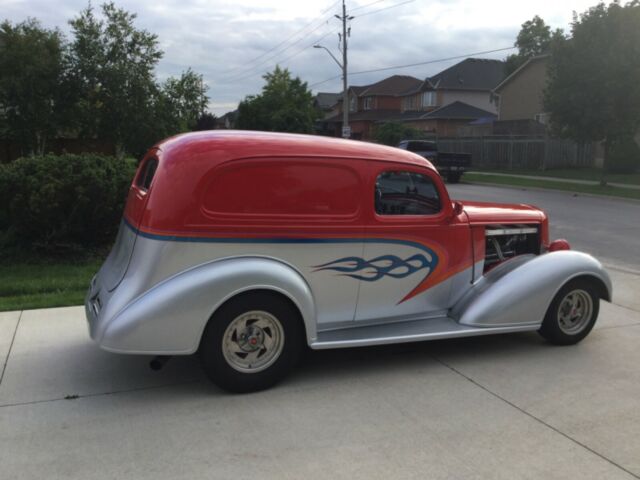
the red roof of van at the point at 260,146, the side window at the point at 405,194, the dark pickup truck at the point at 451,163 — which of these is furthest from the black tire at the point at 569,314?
the dark pickup truck at the point at 451,163

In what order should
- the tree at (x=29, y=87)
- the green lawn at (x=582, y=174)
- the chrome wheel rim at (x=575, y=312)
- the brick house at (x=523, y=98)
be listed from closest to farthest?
the chrome wheel rim at (x=575, y=312), the tree at (x=29, y=87), the green lawn at (x=582, y=174), the brick house at (x=523, y=98)

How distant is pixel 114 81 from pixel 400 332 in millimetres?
13291

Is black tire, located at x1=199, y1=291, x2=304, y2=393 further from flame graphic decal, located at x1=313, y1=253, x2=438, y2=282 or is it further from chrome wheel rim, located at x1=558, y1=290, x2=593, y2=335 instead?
chrome wheel rim, located at x1=558, y1=290, x2=593, y2=335

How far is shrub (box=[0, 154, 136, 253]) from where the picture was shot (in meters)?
7.68

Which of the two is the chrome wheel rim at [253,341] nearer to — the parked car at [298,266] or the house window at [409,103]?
the parked car at [298,266]

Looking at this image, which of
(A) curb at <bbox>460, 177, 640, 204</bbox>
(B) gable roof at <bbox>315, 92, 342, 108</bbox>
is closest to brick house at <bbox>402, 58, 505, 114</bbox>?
(B) gable roof at <bbox>315, 92, 342, 108</bbox>

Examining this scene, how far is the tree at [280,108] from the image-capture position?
54.0 metres

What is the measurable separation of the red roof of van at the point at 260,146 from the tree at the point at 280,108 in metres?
47.8

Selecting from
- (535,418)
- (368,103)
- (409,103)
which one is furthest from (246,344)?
(368,103)

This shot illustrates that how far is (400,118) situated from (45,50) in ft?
162

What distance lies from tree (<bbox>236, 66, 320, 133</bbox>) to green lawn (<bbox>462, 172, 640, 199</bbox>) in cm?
2676

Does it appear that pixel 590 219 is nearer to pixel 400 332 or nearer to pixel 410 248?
pixel 410 248

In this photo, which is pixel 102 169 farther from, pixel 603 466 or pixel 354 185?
pixel 603 466

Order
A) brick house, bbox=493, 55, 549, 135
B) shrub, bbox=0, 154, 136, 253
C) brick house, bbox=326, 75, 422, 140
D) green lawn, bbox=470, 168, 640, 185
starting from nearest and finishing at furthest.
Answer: shrub, bbox=0, 154, 136, 253 → green lawn, bbox=470, 168, 640, 185 → brick house, bbox=493, 55, 549, 135 → brick house, bbox=326, 75, 422, 140
